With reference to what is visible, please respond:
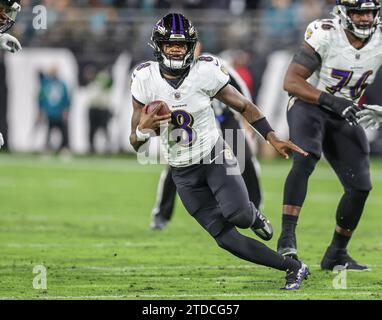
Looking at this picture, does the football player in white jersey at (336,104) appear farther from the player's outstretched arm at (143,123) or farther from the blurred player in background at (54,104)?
the blurred player in background at (54,104)

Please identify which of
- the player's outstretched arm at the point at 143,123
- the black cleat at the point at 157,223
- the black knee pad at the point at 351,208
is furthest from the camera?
the black cleat at the point at 157,223

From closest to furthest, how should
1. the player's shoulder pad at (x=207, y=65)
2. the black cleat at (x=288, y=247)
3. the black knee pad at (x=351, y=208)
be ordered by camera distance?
the player's shoulder pad at (x=207, y=65) → the black cleat at (x=288, y=247) → the black knee pad at (x=351, y=208)

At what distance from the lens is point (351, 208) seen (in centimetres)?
691

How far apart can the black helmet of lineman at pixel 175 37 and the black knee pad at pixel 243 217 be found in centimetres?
92

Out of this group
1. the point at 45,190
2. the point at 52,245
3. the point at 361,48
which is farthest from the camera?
the point at 45,190

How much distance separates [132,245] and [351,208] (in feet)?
6.86

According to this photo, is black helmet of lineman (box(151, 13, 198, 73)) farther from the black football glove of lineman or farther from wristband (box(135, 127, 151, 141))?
the black football glove of lineman

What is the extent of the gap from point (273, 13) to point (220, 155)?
1119cm

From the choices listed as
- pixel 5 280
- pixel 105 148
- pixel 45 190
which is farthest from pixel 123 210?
pixel 105 148

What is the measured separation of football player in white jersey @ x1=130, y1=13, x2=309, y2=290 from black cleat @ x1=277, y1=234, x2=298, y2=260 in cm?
41

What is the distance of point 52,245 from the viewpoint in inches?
320

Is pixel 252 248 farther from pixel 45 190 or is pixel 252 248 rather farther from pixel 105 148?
pixel 105 148

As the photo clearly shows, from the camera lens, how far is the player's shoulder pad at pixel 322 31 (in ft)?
22.0

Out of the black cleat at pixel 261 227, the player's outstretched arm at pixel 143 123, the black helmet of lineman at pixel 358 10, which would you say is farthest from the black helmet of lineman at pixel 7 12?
the black helmet of lineman at pixel 358 10
